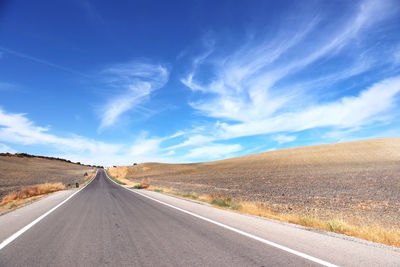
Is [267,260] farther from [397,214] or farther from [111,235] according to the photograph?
[397,214]

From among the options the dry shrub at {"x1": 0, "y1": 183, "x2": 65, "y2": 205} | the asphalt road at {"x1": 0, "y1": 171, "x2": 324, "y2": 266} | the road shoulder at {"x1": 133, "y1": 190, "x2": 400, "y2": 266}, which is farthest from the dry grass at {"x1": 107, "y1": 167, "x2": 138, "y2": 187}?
the road shoulder at {"x1": 133, "y1": 190, "x2": 400, "y2": 266}

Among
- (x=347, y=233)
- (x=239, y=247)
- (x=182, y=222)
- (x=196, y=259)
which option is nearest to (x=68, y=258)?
(x=196, y=259)

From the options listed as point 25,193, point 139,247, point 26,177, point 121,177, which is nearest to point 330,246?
point 139,247

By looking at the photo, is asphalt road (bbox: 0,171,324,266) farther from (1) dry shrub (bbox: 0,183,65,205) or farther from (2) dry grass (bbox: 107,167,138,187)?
(2) dry grass (bbox: 107,167,138,187)

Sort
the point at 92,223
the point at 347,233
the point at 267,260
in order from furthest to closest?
the point at 92,223 → the point at 347,233 → the point at 267,260

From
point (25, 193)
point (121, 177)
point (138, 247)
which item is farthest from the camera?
point (121, 177)

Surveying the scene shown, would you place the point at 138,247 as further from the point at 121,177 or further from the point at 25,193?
the point at 121,177

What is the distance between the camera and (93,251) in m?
4.91

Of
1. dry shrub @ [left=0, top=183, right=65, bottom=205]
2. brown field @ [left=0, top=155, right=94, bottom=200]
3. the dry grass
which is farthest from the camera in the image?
the dry grass

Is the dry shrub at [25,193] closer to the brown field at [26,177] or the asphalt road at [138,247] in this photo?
→ the brown field at [26,177]

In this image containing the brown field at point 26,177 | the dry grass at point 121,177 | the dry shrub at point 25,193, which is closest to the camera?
the dry shrub at point 25,193

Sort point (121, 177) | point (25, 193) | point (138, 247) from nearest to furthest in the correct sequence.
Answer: point (138, 247) → point (25, 193) → point (121, 177)

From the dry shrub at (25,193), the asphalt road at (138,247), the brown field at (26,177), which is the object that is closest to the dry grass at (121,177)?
the brown field at (26,177)

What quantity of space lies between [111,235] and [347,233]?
21.3 ft
